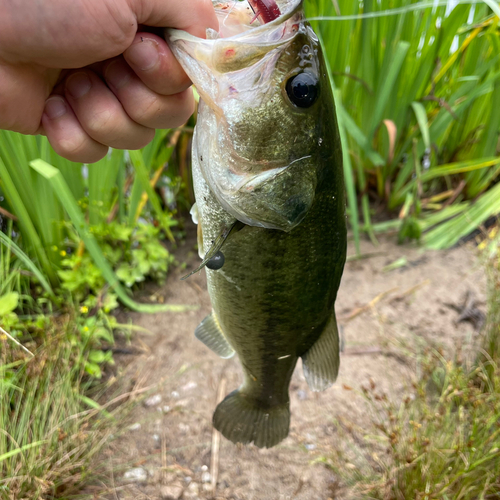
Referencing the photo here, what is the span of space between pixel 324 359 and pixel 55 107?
1009mm

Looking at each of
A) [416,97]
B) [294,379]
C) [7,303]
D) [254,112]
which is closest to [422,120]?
[416,97]

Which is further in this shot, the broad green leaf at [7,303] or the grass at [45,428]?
the broad green leaf at [7,303]

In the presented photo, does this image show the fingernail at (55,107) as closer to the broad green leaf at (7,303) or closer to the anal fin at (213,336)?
the anal fin at (213,336)

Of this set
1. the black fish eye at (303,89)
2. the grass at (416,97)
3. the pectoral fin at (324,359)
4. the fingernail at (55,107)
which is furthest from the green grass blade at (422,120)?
the fingernail at (55,107)

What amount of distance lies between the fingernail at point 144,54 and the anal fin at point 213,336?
712mm

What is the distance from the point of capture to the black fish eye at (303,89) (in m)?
0.79

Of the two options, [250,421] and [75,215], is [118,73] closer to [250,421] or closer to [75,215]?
[75,215]

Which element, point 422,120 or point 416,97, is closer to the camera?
point 422,120

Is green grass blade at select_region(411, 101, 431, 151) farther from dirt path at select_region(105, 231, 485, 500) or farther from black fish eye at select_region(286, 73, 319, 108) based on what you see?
black fish eye at select_region(286, 73, 319, 108)

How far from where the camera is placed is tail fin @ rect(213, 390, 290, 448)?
1.31m

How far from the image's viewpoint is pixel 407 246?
2.89 m

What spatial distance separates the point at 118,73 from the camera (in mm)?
988

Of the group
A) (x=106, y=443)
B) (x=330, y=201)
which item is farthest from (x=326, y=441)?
(x=330, y=201)

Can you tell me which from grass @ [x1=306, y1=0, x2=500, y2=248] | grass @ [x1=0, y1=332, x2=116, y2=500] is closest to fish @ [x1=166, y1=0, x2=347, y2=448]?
grass @ [x1=0, y1=332, x2=116, y2=500]
